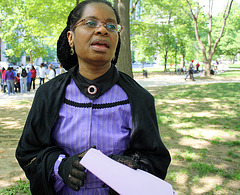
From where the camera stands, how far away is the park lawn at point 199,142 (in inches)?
151

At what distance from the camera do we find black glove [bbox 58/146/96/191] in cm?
135

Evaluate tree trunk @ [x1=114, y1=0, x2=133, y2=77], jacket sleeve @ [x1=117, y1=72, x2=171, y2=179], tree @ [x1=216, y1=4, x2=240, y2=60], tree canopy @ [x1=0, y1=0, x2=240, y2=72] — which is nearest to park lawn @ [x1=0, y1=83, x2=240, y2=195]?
tree trunk @ [x1=114, y1=0, x2=133, y2=77]

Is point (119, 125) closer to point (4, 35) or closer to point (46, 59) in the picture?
point (4, 35)

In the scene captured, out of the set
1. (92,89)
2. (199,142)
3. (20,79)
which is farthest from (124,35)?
(20,79)

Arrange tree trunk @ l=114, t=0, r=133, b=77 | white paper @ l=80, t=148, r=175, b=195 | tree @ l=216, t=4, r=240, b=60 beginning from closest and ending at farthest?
1. white paper @ l=80, t=148, r=175, b=195
2. tree trunk @ l=114, t=0, r=133, b=77
3. tree @ l=216, t=4, r=240, b=60

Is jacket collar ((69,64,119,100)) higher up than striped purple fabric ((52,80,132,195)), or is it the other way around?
jacket collar ((69,64,119,100))

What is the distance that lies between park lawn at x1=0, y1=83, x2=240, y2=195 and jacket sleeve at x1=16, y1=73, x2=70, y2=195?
2.45 m

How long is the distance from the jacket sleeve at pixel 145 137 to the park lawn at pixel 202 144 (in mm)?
2354

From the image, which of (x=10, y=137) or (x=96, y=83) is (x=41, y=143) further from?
(x=10, y=137)

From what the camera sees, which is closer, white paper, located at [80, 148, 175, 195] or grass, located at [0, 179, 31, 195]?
white paper, located at [80, 148, 175, 195]

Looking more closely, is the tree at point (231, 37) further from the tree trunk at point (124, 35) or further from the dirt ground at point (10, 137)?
the dirt ground at point (10, 137)

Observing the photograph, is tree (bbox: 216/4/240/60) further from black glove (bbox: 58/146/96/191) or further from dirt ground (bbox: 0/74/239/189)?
black glove (bbox: 58/146/96/191)

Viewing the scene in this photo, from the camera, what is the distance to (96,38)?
5.00ft

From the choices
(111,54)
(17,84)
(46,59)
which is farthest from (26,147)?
(46,59)
